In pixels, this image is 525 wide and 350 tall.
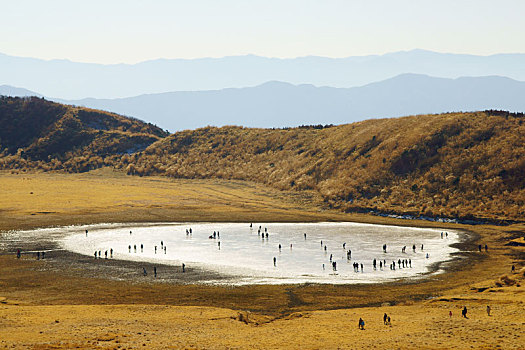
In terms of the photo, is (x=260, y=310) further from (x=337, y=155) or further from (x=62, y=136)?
(x=62, y=136)

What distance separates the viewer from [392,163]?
104312 millimetres

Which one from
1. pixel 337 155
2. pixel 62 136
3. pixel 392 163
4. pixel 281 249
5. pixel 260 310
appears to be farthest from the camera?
pixel 62 136

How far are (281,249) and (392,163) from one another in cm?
4904

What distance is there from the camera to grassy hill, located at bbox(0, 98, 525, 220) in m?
90.3

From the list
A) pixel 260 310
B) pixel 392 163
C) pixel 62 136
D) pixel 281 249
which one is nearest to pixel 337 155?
pixel 392 163

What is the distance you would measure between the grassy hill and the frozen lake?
16.3 meters

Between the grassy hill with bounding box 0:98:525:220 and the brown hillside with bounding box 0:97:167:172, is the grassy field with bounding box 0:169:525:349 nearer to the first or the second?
the grassy hill with bounding box 0:98:525:220

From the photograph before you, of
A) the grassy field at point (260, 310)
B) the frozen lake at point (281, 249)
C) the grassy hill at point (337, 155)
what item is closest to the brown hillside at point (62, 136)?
the grassy hill at point (337, 155)

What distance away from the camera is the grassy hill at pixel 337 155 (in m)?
90.3

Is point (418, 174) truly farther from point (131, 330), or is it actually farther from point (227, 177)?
point (131, 330)

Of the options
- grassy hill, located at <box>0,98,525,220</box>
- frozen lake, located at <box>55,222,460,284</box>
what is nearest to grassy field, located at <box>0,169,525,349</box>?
frozen lake, located at <box>55,222,460,284</box>

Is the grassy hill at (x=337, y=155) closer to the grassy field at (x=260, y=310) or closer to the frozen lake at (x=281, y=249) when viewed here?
the frozen lake at (x=281, y=249)

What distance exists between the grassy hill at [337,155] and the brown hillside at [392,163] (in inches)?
7.5

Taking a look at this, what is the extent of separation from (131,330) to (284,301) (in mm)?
12834
